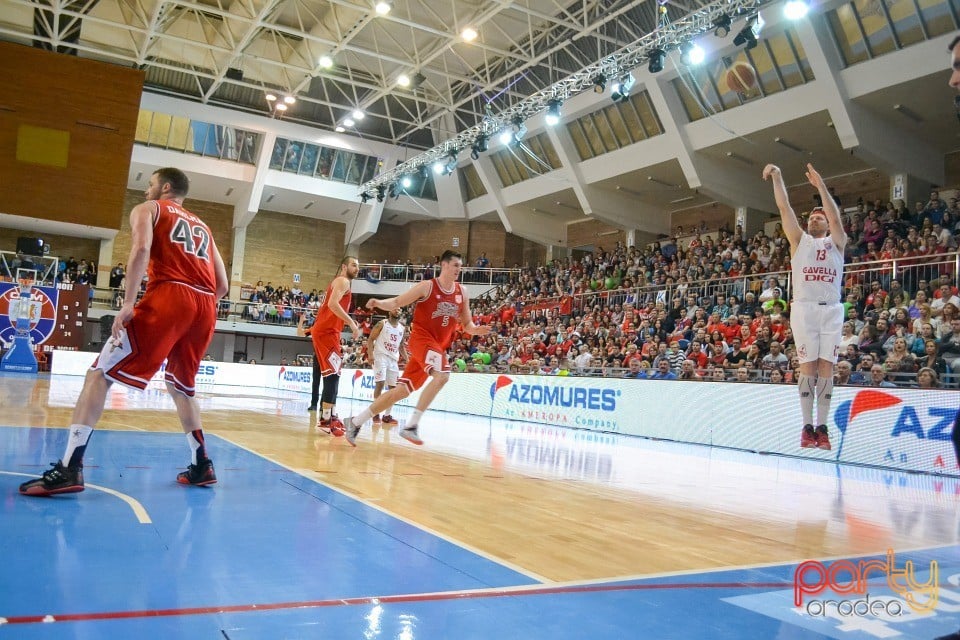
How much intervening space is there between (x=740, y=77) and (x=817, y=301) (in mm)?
17304

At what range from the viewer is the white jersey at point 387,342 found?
1227 centimetres

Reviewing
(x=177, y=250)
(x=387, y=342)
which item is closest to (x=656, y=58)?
(x=387, y=342)

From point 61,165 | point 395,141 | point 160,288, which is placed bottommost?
point 160,288

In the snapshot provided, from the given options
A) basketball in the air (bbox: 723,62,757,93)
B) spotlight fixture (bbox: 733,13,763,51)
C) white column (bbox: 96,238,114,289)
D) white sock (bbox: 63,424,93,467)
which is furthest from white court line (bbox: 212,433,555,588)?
white column (bbox: 96,238,114,289)

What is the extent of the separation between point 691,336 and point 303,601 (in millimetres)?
15201

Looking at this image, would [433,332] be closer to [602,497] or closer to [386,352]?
[602,497]

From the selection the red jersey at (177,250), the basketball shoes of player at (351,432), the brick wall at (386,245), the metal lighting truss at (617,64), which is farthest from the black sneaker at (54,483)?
the brick wall at (386,245)

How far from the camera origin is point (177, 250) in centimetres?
440

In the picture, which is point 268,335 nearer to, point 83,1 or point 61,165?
point 61,165

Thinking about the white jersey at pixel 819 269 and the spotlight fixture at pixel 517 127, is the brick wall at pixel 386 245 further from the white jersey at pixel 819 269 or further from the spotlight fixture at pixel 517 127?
the white jersey at pixel 819 269

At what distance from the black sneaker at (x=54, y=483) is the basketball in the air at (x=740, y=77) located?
A: 21009 millimetres

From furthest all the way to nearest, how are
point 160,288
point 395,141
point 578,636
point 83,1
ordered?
point 395,141, point 83,1, point 160,288, point 578,636

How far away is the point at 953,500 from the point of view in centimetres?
641

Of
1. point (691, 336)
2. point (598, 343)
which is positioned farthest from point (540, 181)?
point (691, 336)
